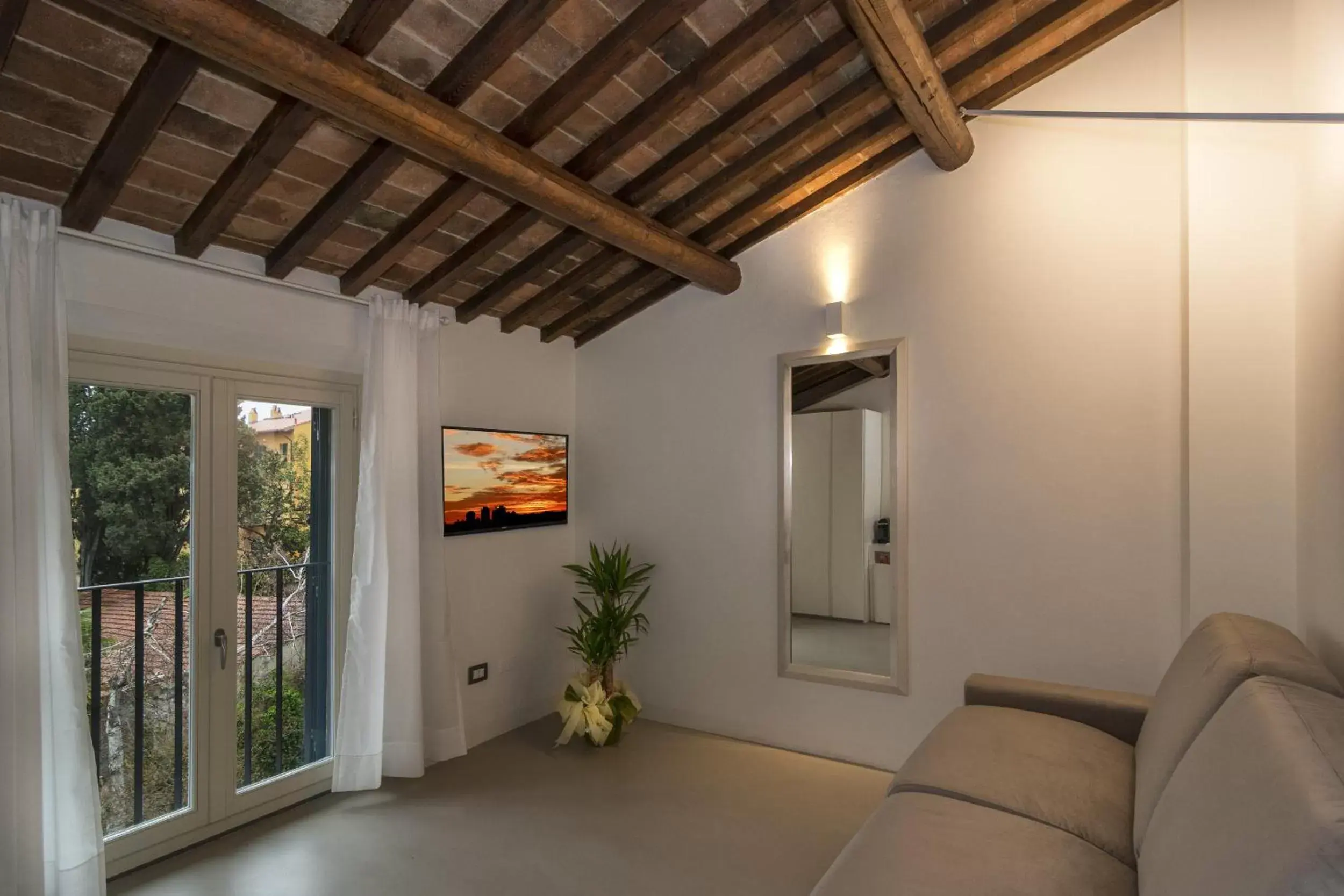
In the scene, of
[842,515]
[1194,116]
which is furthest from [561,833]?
[1194,116]

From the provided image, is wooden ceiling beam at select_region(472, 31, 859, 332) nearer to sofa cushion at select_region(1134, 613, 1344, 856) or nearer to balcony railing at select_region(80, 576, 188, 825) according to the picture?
balcony railing at select_region(80, 576, 188, 825)

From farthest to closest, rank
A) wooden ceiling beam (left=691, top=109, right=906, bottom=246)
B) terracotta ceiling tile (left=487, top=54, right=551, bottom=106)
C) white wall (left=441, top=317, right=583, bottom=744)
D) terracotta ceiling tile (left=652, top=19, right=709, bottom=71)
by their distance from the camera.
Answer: white wall (left=441, top=317, right=583, bottom=744), wooden ceiling beam (left=691, top=109, right=906, bottom=246), terracotta ceiling tile (left=652, top=19, right=709, bottom=71), terracotta ceiling tile (left=487, top=54, right=551, bottom=106)

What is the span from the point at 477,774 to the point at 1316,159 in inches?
169

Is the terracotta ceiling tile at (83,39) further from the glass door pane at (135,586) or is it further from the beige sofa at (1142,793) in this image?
the beige sofa at (1142,793)

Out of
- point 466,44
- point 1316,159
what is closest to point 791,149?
point 466,44

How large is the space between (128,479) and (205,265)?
2.91 ft

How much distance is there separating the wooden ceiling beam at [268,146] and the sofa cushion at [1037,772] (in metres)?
2.76

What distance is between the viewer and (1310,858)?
1.11 m

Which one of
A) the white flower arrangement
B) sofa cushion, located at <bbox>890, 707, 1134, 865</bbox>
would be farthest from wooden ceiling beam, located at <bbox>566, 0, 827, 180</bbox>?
the white flower arrangement

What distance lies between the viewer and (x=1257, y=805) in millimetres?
1328

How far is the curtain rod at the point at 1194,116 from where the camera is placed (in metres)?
2.22

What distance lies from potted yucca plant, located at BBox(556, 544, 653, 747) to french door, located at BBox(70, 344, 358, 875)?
49.1 inches

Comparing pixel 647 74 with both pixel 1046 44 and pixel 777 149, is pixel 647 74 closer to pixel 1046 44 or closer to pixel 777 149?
pixel 777 149

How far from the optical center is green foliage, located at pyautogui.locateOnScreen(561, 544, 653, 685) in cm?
425
